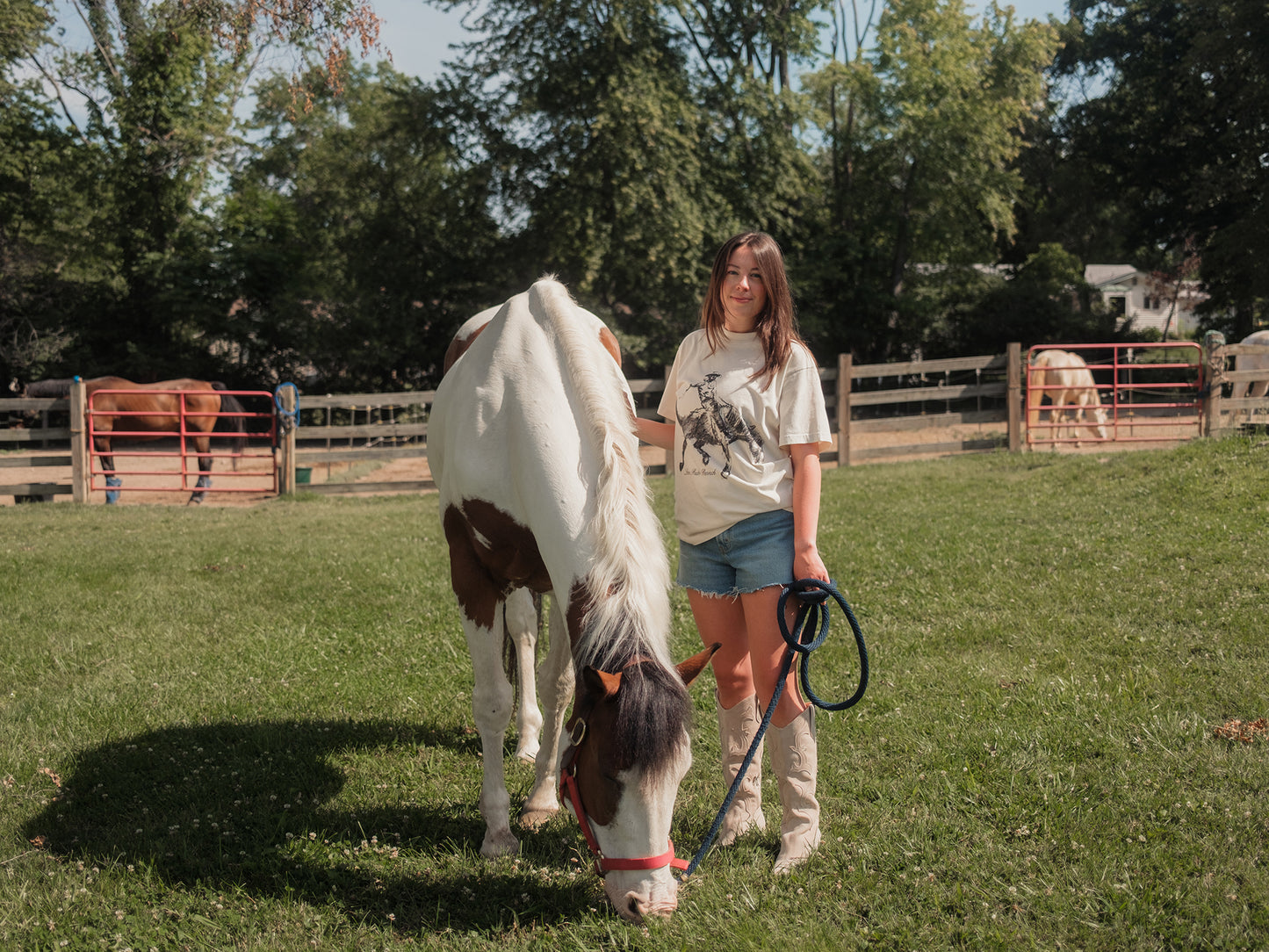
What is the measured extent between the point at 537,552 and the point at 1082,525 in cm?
553

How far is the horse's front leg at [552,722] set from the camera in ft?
10.9

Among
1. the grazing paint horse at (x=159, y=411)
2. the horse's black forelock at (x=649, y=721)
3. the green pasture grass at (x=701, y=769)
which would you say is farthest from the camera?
the grazing paint horse at (x=159, y=411)

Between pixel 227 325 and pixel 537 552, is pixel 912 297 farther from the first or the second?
pixel 537 552

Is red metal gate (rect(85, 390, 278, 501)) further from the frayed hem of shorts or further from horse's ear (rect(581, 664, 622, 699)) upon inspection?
horse's ear (rect(581, 664, 622, 699))

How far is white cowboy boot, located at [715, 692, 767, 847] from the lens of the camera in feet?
9.99

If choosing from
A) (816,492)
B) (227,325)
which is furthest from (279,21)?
(227,325)

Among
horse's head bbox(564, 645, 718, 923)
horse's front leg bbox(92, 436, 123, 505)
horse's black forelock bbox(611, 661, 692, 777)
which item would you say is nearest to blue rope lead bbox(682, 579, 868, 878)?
horse's head bbox(564, 645, 718, 923)

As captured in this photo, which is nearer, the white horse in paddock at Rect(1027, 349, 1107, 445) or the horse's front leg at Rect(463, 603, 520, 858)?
the horse's front leg at Rect(463, 603, 520, 858)

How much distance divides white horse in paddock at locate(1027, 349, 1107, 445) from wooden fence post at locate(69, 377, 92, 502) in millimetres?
12664

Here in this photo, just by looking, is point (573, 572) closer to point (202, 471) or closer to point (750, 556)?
point (750, 556)

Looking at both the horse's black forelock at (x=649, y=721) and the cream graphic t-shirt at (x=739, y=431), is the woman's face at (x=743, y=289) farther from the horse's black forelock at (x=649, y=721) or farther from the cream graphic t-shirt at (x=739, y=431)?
the horse's black forelock at (x=649, y=721)

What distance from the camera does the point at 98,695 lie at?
441cm

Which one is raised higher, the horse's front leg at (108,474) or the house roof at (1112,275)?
the house roof at (1112,275)

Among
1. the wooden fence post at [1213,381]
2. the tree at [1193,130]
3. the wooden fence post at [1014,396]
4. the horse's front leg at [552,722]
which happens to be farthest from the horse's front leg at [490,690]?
the tree at [1193,130]
